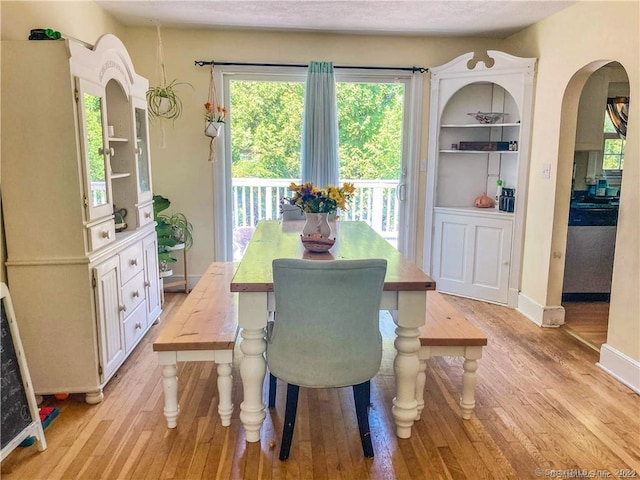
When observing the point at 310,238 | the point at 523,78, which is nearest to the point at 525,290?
the point at 523,78

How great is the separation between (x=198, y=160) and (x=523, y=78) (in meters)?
2.98

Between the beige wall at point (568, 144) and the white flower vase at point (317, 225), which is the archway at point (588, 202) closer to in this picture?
the beige wall at point (568, 144)

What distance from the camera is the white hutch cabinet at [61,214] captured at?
2.34 m

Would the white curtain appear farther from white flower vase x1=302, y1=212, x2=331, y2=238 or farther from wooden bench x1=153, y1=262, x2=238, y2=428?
wooden bench x1=153, y1=262, x2=238, y2=428

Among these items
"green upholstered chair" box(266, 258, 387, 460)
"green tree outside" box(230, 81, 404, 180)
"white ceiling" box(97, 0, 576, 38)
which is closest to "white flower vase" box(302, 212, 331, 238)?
"green upholstered chair" box(266, 258, 387, 460)

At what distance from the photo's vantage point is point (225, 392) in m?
2.36

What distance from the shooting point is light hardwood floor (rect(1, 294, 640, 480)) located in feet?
6.82

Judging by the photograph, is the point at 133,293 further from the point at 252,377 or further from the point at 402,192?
the point at 402,192

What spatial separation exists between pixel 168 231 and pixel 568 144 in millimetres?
3359

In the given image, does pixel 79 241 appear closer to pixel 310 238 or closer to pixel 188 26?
pixel 310 238

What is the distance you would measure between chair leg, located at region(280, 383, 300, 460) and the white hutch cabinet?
3.77 feet

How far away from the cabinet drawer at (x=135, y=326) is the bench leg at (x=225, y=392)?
0.96 metres

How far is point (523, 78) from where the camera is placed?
13.2 feet

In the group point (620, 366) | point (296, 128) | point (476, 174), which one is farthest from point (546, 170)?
point (296, 128)
